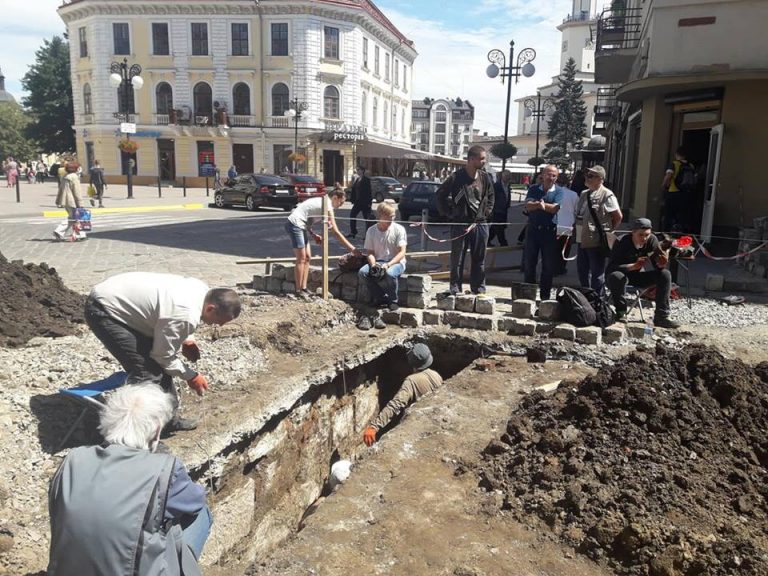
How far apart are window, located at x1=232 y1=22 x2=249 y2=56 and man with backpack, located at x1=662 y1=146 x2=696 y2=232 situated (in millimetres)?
38339

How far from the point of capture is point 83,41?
148 ft

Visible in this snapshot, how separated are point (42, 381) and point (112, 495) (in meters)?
3.45

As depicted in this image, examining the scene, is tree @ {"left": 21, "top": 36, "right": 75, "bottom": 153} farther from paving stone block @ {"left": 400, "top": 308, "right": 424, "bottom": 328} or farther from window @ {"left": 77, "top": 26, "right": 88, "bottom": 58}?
paving stone block @ {"left": 400, "top": 308, "right": 424, "bottom": 328}

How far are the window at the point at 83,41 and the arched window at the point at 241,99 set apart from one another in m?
11.3

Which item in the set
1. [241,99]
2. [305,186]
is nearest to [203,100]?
[241,99]

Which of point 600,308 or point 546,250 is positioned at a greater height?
point 546,250

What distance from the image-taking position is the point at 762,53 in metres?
12.0

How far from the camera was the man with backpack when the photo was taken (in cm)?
1216

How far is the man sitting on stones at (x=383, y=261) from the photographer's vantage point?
7.84 metres

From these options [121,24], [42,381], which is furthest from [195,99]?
[42,381]

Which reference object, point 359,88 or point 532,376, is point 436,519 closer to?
point 532,376

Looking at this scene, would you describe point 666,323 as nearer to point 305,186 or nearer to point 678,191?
point 678,191

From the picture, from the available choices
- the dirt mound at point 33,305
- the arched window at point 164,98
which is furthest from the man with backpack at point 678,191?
the arched window at point 164,98

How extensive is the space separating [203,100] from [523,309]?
1658 inches
